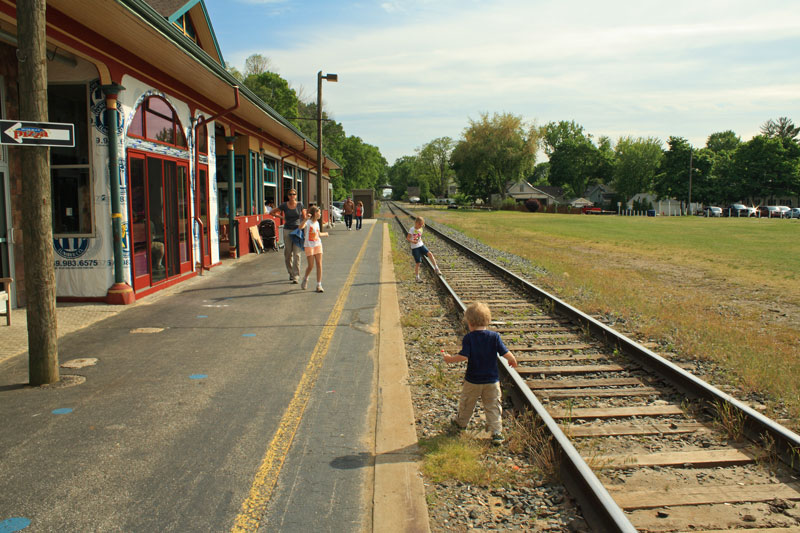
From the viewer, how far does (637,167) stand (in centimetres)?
10081

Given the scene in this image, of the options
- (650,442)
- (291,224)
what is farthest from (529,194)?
(650,442)

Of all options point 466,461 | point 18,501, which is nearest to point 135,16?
point 18,501

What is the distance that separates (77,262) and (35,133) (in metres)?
4.68

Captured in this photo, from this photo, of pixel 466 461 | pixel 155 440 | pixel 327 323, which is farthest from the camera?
pixel 327 323

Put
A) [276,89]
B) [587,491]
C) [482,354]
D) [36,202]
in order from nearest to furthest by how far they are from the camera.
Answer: [587,491] < [482,354] < [36,202] < [276,89]

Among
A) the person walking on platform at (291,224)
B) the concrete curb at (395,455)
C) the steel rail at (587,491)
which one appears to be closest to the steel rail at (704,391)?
the steel rail at (587,491)

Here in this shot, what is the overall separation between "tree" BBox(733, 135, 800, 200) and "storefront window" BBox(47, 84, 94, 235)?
3498 inches

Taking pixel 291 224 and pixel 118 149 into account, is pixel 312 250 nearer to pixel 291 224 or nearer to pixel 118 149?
pixel 291 224

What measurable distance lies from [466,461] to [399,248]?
17.3 meters

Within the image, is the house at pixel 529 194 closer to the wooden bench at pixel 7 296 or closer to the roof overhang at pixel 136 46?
the roof overhang at pixel 136 46

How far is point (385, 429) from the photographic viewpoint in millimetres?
4613

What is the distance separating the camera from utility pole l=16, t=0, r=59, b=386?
198 inches

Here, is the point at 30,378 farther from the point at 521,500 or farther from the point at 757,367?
the point at 757,367

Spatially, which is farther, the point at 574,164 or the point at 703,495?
the point at 574,164
